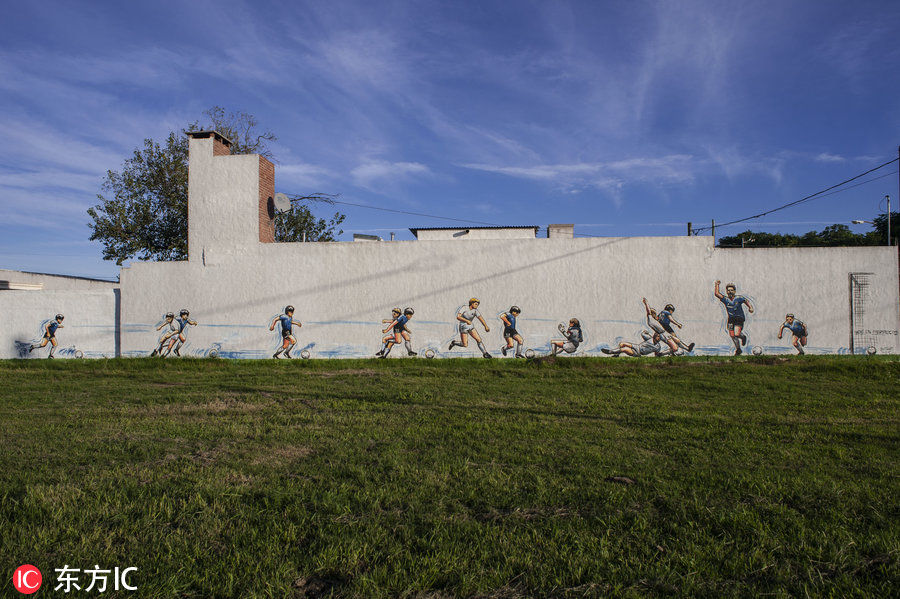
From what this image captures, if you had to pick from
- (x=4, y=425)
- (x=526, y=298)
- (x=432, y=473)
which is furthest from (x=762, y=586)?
(x=526, y=298)

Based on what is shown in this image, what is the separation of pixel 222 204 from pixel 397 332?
21.7 feet

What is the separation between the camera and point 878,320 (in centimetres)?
1451

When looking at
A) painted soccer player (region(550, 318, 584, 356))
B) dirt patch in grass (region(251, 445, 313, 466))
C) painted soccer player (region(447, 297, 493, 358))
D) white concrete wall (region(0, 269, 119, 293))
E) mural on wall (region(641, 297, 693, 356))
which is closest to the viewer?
dirt patch in grass (region(251, 445, 313, 466))

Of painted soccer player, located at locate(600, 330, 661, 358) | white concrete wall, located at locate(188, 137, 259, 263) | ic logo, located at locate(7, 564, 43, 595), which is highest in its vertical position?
white concrete wall, located at locate(188, 137, 259, 263)

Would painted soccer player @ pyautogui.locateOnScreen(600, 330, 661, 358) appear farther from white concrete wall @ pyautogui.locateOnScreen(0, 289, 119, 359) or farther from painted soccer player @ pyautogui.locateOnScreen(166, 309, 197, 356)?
white concrete wall @ pyautogui.locateOnScreen(0, 289, 119, 359)

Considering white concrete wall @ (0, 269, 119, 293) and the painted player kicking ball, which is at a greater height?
white concrete wall @ (0, 269, 119, 293)

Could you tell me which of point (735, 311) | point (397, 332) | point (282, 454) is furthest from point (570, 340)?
point (282, 454)

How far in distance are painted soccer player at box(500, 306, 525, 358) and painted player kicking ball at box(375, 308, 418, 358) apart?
2680mm

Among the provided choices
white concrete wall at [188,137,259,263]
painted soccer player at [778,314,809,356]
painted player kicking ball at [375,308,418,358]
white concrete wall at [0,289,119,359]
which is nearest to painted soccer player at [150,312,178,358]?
white concrete wall at [0,289,119,359]

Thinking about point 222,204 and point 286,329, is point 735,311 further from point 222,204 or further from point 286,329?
point 222,204

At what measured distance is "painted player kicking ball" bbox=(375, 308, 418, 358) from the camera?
50.4 ft

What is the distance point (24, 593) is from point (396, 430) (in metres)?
3.96

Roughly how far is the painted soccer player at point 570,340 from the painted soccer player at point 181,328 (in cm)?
1081

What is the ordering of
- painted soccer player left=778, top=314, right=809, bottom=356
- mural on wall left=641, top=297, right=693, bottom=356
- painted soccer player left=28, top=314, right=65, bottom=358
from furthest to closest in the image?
painted soccer player left=28, top=314, right=65, bottom=358, mural on wall left=641, top=297, right=693, bottom=356, painted soccer player left=778, top=314, right=809, bottom=356
